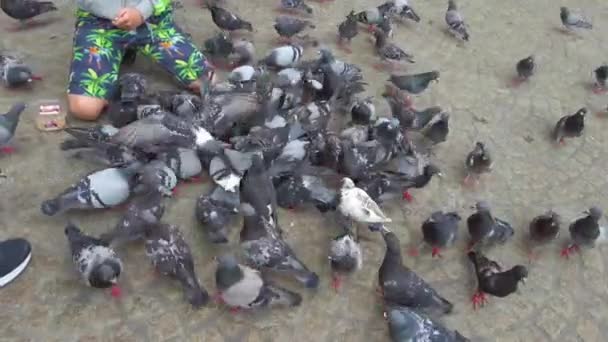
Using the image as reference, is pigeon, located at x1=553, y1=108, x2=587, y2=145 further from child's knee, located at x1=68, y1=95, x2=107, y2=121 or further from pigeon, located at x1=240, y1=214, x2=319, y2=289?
child's knee, located at x1=68, y1=95, x2=107, y2=121

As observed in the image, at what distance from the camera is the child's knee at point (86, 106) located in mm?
4664

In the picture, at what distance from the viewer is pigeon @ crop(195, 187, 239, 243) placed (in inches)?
152

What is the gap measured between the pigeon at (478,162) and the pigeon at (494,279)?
0.99 meters

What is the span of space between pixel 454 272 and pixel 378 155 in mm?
1036

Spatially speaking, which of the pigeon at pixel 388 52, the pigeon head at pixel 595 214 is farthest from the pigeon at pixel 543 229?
the pigeon at pixel 388 52

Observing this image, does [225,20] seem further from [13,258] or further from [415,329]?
[415,329]

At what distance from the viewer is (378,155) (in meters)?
4.48

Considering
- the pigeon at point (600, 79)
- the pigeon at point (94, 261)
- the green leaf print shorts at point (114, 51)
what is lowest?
the pigeon at point (600, 79)

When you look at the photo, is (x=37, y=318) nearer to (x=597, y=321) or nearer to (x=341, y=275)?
(x=341, y=275)

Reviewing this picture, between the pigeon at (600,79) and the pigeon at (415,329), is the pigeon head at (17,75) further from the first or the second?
the pigeon at (600,79)

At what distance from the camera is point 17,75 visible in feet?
16.1

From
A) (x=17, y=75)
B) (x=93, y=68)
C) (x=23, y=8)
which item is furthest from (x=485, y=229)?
(x=23, y=8)

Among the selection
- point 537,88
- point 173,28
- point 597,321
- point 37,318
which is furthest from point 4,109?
point 537,88

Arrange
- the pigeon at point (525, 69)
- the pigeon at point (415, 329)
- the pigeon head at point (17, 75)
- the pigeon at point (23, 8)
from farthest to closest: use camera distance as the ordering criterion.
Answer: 1. the pigeon at point (525, 69)
2. the pigeon at point (23, 8)
3. the pigeon head at point (17, 75)
4. the pigeon at point (415, 329)
